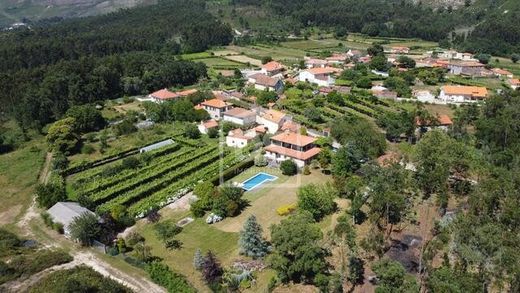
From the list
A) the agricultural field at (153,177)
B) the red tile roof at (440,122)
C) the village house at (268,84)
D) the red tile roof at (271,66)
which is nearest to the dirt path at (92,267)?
the agricultural field at (153,177)

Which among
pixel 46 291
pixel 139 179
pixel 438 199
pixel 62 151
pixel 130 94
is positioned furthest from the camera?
pixel 130 94

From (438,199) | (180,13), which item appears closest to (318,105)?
(438,199)

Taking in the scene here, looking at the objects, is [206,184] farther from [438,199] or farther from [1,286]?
[438,199]

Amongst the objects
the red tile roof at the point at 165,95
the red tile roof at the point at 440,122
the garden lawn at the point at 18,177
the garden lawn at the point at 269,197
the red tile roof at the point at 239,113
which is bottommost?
the garden lawn at the point at 18,177

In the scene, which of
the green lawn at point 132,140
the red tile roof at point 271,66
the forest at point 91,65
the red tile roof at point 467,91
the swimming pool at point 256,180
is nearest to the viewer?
the swimming pool at point 256,180

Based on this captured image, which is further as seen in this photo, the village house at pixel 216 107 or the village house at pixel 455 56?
the village house at pixel 455 56

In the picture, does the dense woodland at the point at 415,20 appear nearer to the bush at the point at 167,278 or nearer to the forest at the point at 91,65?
the forest at the point at 91,65

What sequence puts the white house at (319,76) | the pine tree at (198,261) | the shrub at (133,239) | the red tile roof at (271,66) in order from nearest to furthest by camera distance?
1. the pine tree at (198,261)
2. the shrub at (133,239)
3. the white house at (319,76)
4. the red tile roof at (271,66)

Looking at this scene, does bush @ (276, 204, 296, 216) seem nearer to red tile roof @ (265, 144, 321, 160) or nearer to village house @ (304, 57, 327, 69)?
red tile roof @ (265, 144, 321, 160)
